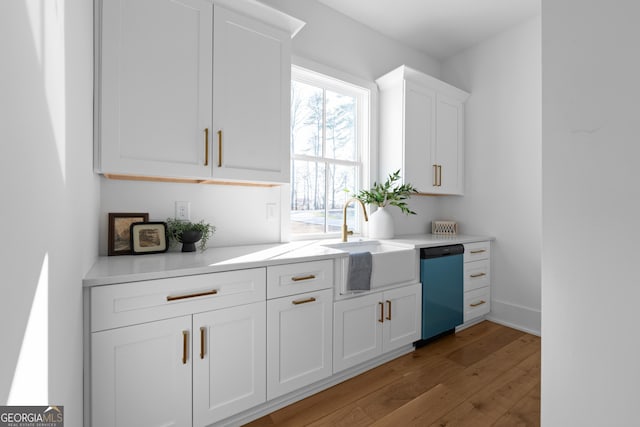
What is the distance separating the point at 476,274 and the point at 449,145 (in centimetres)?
139

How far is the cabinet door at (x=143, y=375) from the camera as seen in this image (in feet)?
4.02

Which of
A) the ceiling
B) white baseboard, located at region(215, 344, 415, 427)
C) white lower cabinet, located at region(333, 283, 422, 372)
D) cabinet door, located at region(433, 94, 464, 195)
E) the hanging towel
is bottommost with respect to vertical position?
white baseboard, located at region(215, 344, 415, 427)

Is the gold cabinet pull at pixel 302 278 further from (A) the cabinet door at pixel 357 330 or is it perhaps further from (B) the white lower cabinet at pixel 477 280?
(B) the white lower cabinet at pixel 477 280

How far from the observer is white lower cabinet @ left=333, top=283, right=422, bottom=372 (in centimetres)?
196

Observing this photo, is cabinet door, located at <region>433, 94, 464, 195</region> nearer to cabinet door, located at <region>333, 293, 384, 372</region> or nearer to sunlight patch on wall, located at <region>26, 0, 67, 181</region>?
cabinet door, located at <region>333, 293, 384, 372</region>

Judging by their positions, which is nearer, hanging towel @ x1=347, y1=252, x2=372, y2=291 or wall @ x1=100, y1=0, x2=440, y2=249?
wall @ x1=100, y1=0, x2=440, y2=249

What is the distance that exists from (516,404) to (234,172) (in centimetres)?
A: 221

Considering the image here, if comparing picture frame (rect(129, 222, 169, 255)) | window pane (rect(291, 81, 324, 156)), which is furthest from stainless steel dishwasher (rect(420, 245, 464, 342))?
picture frame (rect(129, 222, 169, 255))

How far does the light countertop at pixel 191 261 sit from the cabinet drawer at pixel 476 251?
155 cm

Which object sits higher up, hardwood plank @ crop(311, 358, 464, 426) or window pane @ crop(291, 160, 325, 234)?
window pane @ crop(291, 160, 325, 234)

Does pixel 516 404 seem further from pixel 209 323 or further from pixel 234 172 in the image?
pixel 234 172

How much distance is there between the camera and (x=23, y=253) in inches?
19.9

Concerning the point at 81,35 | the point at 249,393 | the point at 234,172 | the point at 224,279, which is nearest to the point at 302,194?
the point at 234,172

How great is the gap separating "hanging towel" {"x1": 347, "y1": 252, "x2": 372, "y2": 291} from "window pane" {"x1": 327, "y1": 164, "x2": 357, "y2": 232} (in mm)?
857
